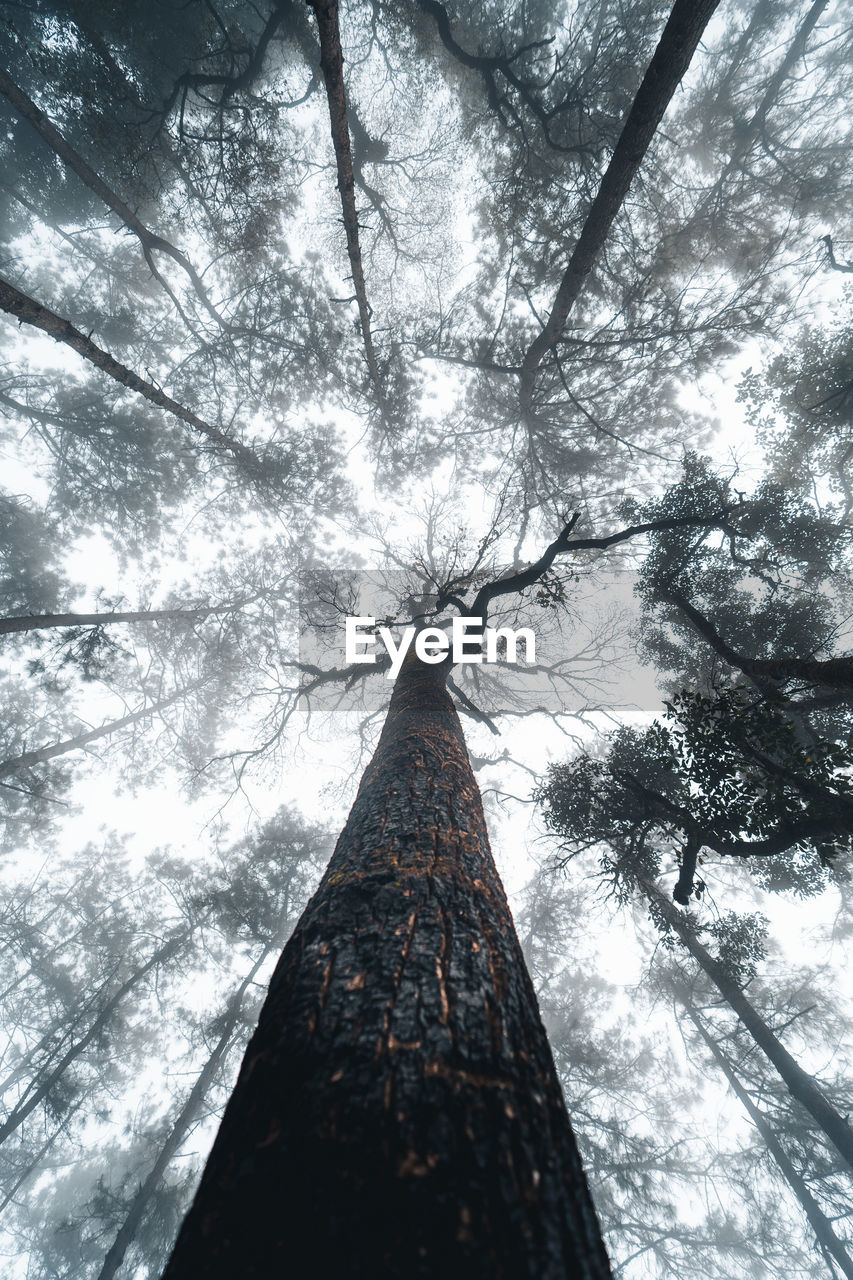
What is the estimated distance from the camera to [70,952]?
15.0 metres

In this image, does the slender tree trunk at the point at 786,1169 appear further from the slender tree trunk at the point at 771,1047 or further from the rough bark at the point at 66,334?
the rough bark at the point at 66,334

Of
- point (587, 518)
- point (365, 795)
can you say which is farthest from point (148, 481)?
point (365, 795)

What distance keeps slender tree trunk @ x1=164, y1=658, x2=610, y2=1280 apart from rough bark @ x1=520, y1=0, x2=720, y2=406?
777 cm


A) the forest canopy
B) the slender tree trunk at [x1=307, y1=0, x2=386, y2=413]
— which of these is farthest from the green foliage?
the slender tree trunk at [x1=307, y1=0, x2=386, y2=413]

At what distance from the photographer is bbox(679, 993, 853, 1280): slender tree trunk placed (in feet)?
35.8

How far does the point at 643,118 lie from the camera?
4.70 metres

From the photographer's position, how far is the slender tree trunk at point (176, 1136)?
8.98 meters

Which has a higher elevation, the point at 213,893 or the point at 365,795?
the point at 365,795

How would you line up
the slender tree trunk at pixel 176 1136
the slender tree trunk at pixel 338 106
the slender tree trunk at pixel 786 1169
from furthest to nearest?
the slender tree trunk at pixel 786 1169, the slender tree trunk at pixel 176 1136, the slender tree trunk at pixel 338 106

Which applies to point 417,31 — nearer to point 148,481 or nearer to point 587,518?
point 587,518

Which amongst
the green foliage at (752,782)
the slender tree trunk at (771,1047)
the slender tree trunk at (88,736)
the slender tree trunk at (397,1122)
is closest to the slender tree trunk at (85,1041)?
the slender tree trunk at (88,736)

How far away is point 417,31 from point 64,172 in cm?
840

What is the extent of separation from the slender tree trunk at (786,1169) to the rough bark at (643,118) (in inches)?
770

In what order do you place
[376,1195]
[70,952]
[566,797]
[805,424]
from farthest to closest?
[70,952], [805,424], [566,797], [376,1195]
